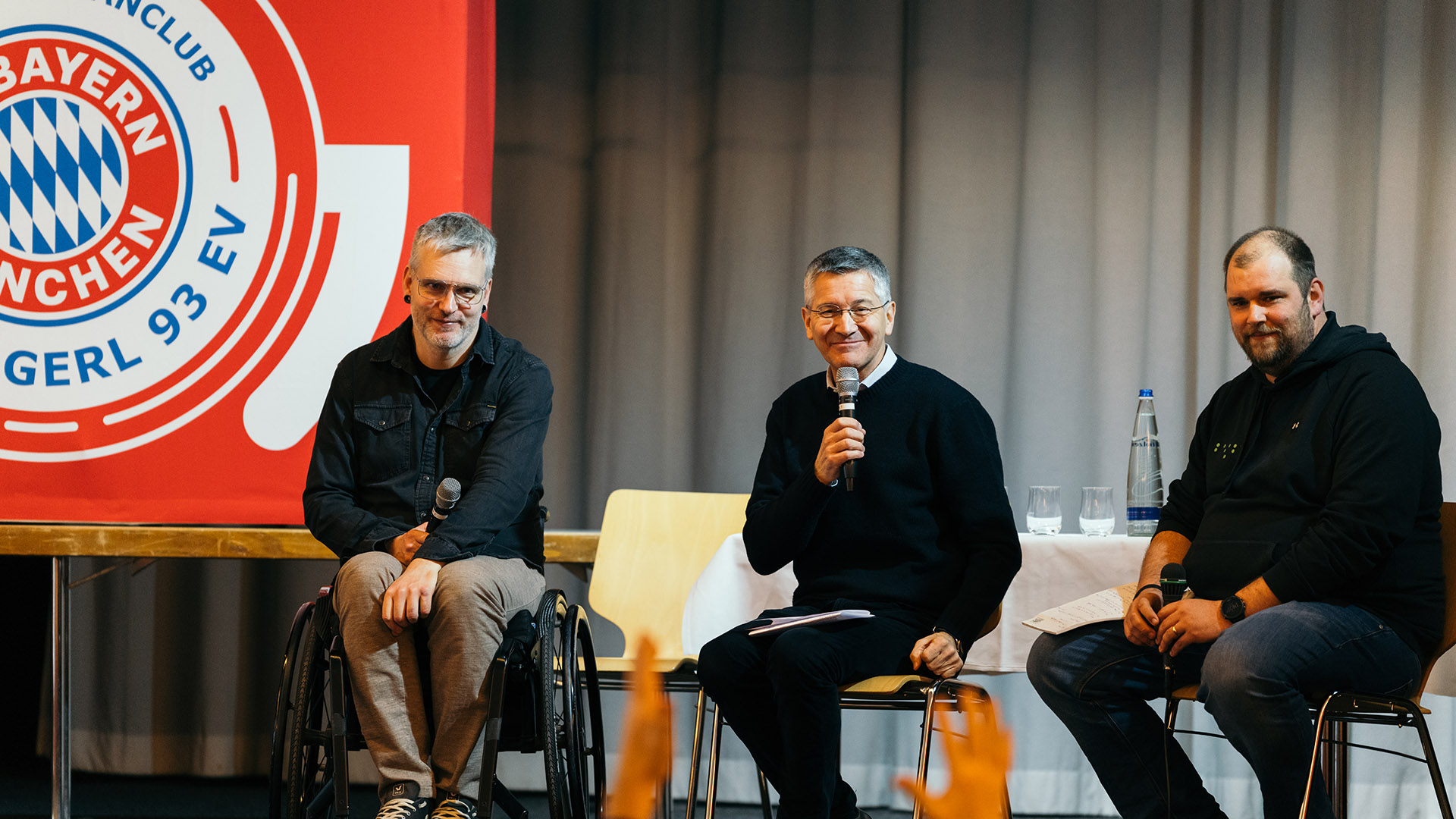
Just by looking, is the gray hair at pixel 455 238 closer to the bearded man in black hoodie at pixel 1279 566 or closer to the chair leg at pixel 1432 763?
the bearded man in black hoodie at pixel 1279 566

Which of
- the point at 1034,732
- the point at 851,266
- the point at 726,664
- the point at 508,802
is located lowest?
the point at 1034,732

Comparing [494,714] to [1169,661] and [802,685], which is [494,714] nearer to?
[802,685]

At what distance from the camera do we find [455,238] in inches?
94.5

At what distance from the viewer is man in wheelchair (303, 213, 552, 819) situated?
2.11 meters

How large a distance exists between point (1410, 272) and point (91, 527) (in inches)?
145

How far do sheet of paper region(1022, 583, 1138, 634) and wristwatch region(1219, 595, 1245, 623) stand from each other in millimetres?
209

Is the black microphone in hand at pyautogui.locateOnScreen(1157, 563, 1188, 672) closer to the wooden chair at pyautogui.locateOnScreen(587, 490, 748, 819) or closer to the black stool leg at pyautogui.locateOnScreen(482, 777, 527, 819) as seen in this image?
the wooden chair at pyautogui.locateOnScreen(587, 490, 748, 819)

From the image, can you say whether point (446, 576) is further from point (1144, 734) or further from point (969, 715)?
point (969, 715)

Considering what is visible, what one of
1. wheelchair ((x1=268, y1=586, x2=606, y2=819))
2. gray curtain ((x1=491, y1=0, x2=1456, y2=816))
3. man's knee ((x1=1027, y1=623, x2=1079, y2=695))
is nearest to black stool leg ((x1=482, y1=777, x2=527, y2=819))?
wheelchair ((x1=268, y1=586, x2=606, y2=819))

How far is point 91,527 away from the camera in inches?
111

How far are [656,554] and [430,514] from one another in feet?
2.65

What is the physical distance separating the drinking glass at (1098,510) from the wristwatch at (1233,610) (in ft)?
2.78

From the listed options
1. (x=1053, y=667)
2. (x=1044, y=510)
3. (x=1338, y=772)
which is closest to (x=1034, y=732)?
(x=1044, y=510)

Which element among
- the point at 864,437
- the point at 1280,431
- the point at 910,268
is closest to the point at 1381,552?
the point at 1280,431
